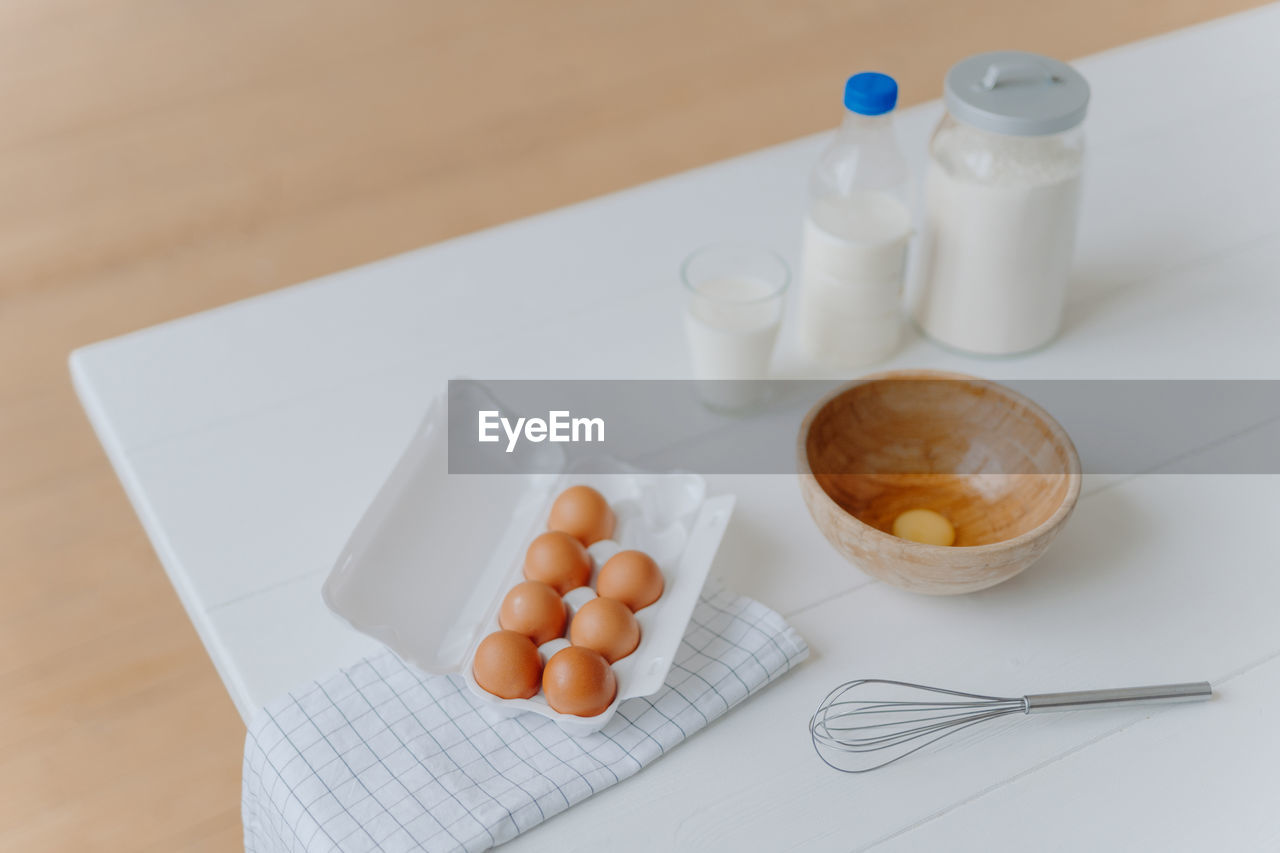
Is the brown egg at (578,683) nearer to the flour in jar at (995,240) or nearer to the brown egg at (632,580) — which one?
the brown egg at (632,580)

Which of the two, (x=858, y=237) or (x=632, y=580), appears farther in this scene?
(x=858, y=237)

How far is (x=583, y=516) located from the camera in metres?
1.01

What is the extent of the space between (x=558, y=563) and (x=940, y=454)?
1.15 ft

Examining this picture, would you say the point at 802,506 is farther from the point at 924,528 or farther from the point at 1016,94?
the point at 1016,94

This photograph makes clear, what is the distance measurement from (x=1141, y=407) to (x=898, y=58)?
5.71 ft

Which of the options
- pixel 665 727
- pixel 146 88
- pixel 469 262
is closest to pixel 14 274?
pixel 146 88

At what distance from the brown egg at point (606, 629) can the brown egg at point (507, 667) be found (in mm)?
38

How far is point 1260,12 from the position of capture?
5.63ft

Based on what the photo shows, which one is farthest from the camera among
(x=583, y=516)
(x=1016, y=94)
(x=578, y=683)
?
(x=1016, y=94)

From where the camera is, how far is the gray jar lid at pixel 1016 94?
108cm

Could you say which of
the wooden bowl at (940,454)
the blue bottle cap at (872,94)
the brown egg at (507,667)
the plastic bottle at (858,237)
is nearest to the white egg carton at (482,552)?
the brown egg at (507,667)
